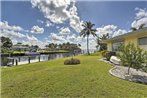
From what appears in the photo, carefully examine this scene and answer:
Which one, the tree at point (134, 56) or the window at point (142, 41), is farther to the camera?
the window at point (142, 41)

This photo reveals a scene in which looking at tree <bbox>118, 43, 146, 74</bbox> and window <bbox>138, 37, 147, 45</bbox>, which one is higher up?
window <bbox>138, 37, 147, 45</bbox>

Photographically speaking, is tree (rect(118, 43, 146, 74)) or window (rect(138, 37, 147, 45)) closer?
tree (rect(118, 43, 146, 74))

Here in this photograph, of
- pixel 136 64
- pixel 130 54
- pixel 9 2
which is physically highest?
pixel 9 2

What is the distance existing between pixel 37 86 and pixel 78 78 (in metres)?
2.68

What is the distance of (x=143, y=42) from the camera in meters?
16.8

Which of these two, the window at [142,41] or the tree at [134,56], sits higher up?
the window at [142,41]

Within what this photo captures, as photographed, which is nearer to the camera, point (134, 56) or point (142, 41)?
point (134, 56)

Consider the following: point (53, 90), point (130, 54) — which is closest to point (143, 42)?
point (130, 54)

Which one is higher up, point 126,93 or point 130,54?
point 130,54

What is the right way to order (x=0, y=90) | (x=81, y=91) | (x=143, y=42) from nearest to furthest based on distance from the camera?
(x=81, y=91) → (x=0, y=90) → (x=143, y=42)

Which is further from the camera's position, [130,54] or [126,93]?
[130,54]

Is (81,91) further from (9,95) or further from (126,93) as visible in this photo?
(9,95)

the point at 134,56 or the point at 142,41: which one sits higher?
the point at 142,41

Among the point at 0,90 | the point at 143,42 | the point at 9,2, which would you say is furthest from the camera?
the point at 143,42
